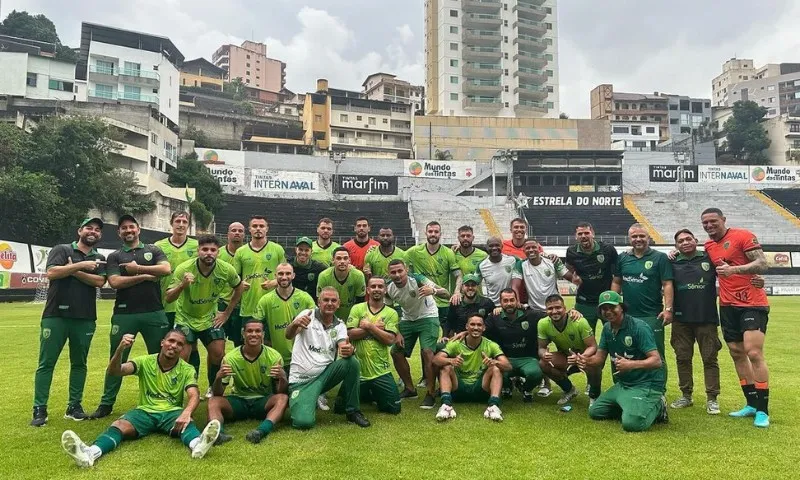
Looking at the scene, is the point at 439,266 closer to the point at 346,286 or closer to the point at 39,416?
the point at 346,286

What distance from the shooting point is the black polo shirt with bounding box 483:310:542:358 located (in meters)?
6.96

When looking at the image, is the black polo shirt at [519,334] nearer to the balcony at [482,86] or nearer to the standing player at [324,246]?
the standing player at [324,246]

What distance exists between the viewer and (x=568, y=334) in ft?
21.9

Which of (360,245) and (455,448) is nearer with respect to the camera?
(455,448)

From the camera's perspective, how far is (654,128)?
84125 millimetres

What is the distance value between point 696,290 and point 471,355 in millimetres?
2786

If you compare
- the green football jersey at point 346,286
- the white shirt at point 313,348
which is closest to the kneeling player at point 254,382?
the white shirt at point 313,348

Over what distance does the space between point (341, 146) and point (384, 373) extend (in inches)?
2523

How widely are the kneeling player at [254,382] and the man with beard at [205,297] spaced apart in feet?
2.05

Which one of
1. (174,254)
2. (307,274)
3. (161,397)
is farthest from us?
(307,274)

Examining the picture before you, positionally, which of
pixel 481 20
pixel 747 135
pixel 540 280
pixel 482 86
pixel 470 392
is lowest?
pixel 470 392

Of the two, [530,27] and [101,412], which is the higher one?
[530,27]

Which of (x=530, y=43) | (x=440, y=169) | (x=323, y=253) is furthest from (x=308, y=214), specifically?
(x=530, y=43)

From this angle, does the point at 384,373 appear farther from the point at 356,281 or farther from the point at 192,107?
the point at 192,107
